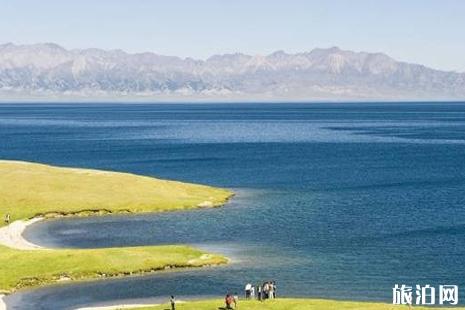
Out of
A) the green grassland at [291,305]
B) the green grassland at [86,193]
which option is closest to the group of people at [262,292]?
the green grassland at [291,305]

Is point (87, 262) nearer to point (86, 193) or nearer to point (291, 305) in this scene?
point (291, 305)

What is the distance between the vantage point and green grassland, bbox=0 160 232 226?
139750mm

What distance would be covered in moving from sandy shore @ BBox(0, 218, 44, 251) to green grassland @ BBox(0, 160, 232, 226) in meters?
2.72

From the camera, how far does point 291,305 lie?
Result: 7369 cm

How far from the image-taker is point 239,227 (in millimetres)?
123188

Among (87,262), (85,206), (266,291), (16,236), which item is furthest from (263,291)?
(85,206)

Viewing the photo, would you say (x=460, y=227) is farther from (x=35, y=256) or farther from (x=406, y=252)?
(x=35, y=256)

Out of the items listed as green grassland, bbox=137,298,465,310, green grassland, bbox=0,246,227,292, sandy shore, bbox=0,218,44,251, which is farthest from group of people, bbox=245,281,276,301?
sandy shore, bbox=0,218,44,251

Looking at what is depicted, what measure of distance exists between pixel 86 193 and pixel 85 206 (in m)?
9.18

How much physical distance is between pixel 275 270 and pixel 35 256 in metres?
28.8

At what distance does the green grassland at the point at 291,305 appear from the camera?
237 ft

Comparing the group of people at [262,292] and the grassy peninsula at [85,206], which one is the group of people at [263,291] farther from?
the grassy peninsula at [85,206]

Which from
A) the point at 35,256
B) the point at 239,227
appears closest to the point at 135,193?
the point at 239,227

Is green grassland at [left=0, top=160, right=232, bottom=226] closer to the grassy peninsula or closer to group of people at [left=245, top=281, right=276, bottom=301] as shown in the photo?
the grassy peninsula
